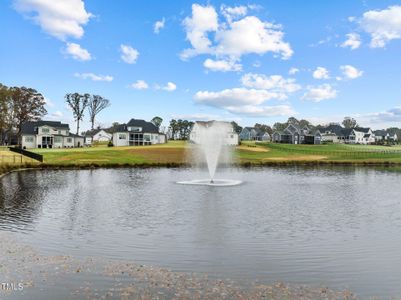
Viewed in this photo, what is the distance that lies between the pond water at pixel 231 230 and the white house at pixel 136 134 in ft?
276

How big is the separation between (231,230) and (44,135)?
110m

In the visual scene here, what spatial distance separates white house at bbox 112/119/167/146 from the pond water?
276ft

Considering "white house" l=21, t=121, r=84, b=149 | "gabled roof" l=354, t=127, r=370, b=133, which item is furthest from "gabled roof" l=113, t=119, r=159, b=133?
"gabled roof" l=354, t=127, r=370, b=133

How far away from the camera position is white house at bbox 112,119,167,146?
126 m

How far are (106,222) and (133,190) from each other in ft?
54.2

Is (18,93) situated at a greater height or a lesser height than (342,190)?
greater

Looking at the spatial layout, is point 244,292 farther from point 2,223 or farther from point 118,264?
point 2,223

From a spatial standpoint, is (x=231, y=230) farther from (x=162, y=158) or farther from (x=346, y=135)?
(x=346, y=135)

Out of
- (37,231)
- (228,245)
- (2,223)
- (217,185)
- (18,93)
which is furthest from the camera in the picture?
(18,93)

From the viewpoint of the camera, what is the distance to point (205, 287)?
1399cm

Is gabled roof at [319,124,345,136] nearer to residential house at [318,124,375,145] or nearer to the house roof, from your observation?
residential house at [318,124,375,145]

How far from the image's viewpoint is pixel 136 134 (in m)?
128

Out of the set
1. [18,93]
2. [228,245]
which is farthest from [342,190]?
[18,93]

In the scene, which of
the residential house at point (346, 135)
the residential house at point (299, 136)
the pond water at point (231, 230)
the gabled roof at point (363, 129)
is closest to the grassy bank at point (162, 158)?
the pond water at point (231, 230)
